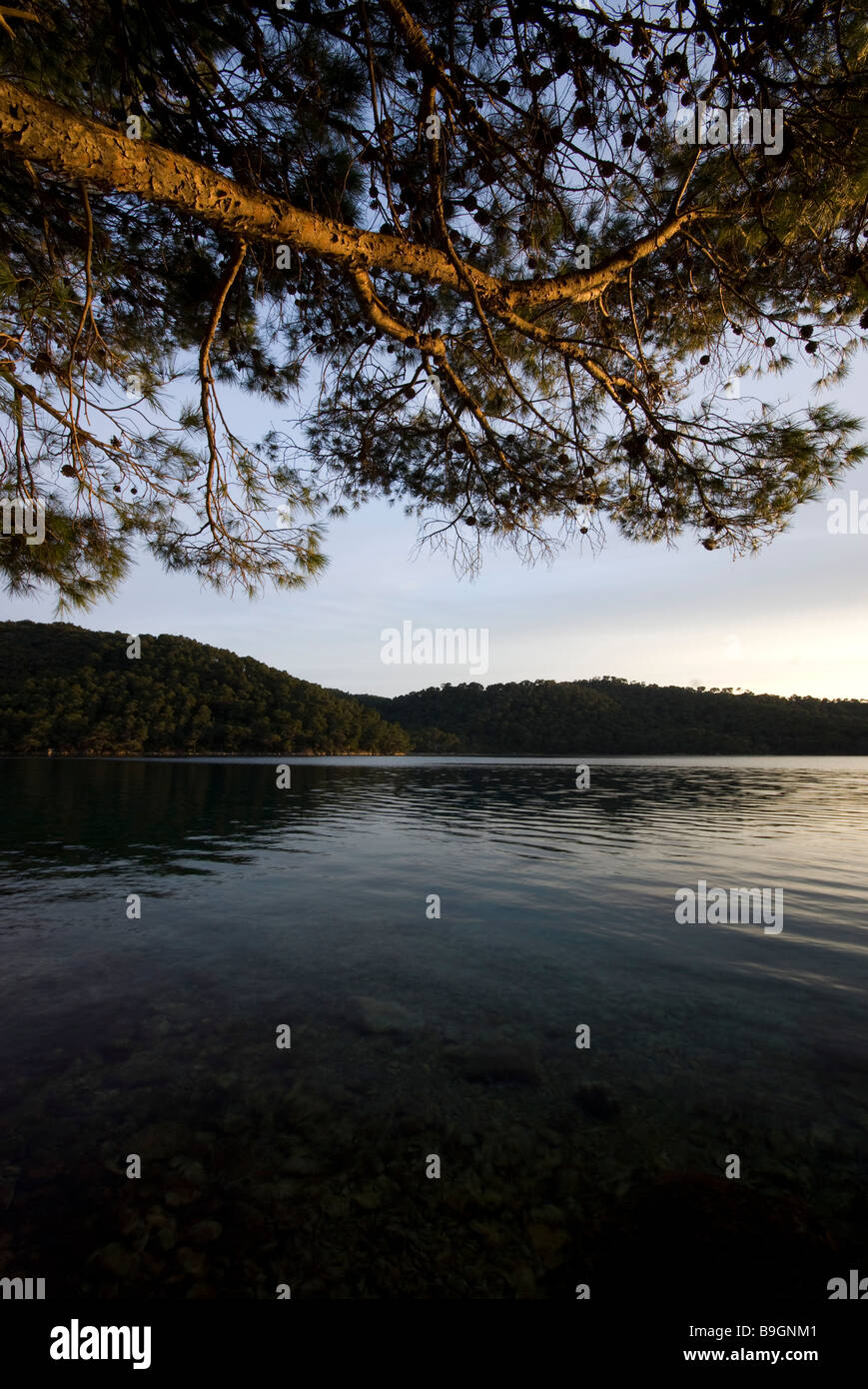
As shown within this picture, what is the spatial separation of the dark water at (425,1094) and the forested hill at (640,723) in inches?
3443

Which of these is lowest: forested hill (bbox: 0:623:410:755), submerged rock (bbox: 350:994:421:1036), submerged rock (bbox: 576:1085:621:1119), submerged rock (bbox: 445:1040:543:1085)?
submerged rock (bbox: 350:994:421:1036)

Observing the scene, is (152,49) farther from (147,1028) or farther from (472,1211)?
(472,1211)

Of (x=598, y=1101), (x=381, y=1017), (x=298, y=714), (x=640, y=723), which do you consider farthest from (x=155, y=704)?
(x=598, y=1101)

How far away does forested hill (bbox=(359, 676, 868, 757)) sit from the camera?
9156 cm

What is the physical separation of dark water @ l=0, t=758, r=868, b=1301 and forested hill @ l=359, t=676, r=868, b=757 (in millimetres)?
87458

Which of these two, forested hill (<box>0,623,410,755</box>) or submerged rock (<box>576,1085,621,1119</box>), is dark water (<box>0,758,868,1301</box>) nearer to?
submerged rock (<box>576,1085,621,1119</box>)

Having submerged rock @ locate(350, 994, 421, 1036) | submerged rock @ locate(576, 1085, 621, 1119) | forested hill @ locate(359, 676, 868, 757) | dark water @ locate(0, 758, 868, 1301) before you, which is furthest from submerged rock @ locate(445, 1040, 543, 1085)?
forested hill @ locate(359, 676, 868, 757)

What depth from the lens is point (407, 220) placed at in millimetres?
6027

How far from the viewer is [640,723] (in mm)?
92188

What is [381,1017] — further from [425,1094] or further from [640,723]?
[640,723]

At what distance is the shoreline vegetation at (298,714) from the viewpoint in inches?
2886

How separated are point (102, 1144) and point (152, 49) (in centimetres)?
880

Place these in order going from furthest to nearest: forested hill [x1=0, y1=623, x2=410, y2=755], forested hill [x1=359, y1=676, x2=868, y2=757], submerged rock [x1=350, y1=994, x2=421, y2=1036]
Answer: forested hill [x1=359, y1=676, x2=868, y2=757]
forested hill [x1=0, y1=623, x2=410, y2=755]
submerged rock [x1=350, y1=994, x2=421, y2=1036]

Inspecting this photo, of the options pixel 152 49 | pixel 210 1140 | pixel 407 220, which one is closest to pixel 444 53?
pixel 407 220
